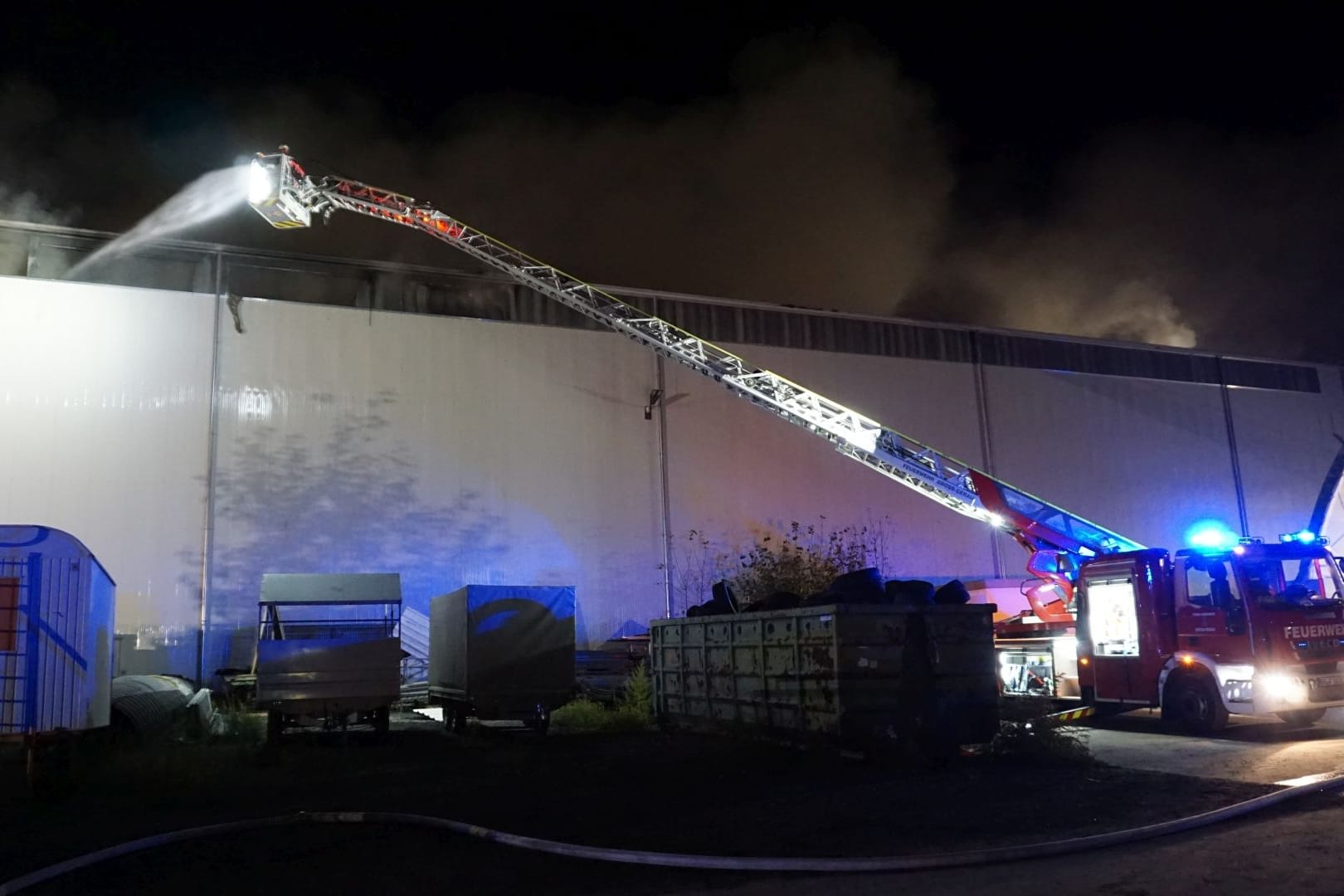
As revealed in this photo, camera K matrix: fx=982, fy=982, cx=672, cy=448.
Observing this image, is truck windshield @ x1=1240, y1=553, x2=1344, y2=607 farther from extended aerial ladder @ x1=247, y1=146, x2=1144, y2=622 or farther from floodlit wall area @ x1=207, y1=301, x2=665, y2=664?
floodlit wall area @ x1=207, y1=301, x2=665, y2=664

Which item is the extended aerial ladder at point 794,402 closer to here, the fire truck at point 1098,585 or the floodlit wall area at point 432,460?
the fire truck at point 1098,585

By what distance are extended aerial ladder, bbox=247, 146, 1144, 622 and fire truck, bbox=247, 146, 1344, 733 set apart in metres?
0.03

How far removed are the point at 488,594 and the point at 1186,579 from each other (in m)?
10.2

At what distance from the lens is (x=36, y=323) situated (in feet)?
65.0

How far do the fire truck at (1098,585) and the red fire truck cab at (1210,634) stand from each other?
0.06 ft

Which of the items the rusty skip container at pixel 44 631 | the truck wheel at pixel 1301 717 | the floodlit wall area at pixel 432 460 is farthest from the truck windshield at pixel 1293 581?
the rusty skip container at pixel 44 631

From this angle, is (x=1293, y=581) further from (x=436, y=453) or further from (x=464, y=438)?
(x=436, y=453)

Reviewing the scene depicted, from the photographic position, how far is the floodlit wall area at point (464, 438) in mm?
19766

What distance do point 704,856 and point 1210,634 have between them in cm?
952

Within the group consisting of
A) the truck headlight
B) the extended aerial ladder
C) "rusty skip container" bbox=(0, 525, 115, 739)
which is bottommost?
the truck headlight

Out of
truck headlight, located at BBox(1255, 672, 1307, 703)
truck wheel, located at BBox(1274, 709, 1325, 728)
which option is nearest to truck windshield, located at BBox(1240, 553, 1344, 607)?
truck headlight, located at BBox(1255, 672, 1307, 703)

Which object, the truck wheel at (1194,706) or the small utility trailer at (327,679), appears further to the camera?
the small utility trailer at (327,679)

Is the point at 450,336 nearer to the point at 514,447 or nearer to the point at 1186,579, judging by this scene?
the point at 514,447

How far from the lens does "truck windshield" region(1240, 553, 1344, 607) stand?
12.6 meters
